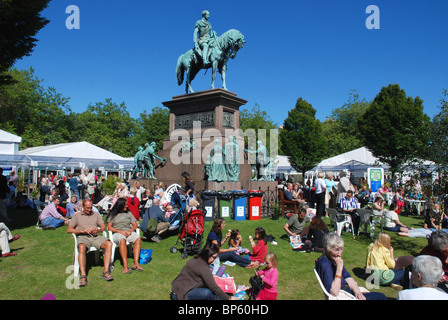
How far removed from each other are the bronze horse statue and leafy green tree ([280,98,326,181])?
25240mm

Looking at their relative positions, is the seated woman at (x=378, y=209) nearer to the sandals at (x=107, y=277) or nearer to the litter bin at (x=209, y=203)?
the litter bin at (x=209, y=203)

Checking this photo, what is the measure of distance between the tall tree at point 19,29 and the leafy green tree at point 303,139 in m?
32.6

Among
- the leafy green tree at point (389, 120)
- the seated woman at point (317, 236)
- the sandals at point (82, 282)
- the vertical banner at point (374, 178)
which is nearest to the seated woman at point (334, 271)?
the seated woman at point (317, 236)

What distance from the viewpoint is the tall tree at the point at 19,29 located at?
9.57 m

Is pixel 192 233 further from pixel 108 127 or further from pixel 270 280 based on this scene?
pixel 108 127

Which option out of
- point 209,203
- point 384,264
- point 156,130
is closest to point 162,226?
point 209,203

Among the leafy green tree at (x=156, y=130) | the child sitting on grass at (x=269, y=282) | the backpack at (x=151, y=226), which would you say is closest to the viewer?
the child sitting on grass at (x=269, y=282)

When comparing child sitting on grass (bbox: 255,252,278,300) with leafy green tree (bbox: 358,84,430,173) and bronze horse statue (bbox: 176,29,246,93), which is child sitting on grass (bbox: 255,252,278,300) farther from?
leafy green tree (bbox: 358,84,430,173)

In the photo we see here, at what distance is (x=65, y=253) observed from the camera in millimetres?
7281

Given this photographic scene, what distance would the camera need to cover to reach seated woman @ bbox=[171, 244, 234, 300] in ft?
14.2

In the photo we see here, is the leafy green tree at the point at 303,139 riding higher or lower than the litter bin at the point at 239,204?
higher

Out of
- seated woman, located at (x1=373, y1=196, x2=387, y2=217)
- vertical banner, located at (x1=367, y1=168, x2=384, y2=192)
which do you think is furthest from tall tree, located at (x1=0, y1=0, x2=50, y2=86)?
vertical banner, located at (x1=367, y1=168, x2=384, y2=192)

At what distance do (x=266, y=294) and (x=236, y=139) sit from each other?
10215 millimetres

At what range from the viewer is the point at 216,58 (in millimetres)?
15203
